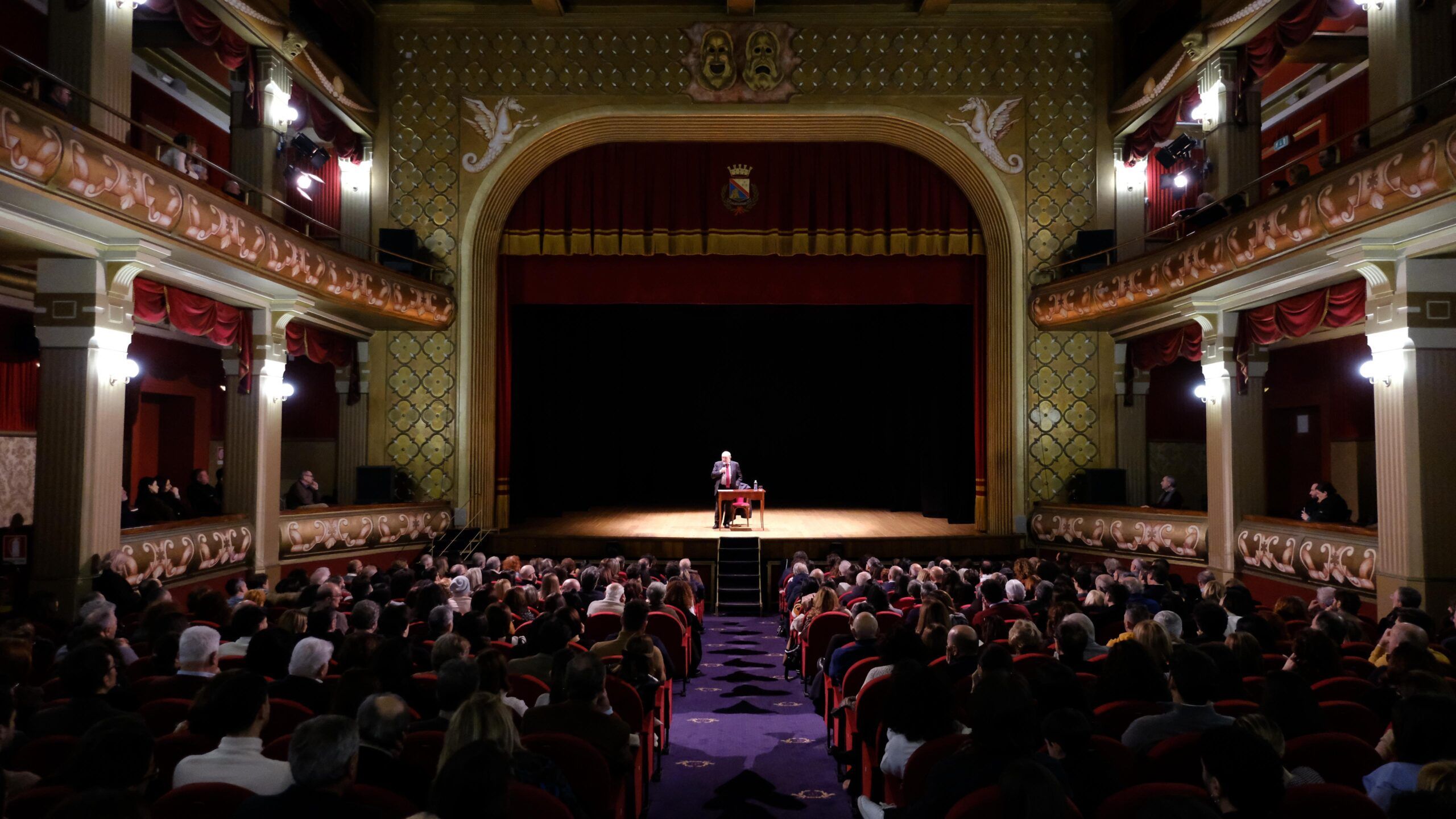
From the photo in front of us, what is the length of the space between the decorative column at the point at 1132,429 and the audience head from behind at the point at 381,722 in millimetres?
13286

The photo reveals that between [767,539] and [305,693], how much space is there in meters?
9.51

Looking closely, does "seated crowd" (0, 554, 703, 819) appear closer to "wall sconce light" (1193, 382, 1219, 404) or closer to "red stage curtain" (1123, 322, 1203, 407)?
"wall sconce light" (1193, 382, 1219, 404)

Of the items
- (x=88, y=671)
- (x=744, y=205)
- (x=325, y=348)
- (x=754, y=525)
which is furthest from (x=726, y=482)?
(x=88, y=671)

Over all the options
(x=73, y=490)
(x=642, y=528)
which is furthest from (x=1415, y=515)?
(x=73, y=490)

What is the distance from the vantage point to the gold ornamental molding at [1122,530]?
1141 centimetres

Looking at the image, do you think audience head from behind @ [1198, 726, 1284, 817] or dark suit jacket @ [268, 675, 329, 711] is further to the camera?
dark suit jacket @ [268, 675, 329, 711]

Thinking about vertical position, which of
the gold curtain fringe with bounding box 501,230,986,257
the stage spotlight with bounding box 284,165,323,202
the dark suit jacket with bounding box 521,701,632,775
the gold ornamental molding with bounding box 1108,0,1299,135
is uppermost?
the gold ornamental molding with bounding box 1108,0,1299,135

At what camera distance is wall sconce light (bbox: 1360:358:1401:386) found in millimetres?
8148

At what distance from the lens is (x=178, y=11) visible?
980 centimetres

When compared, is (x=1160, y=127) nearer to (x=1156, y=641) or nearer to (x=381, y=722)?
(x=1156, y=641)

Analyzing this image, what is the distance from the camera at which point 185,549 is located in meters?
9.28

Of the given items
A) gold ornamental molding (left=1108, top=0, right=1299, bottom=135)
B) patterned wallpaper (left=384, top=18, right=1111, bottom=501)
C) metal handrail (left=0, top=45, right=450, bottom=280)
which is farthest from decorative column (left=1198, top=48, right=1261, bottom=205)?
metal handrail (left=0, top=45, right=450, bottom=280)

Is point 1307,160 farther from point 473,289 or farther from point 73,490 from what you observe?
point 73,490

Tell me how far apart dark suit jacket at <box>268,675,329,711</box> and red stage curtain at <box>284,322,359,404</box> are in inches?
336
